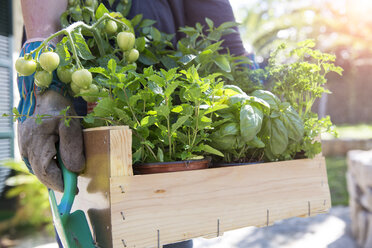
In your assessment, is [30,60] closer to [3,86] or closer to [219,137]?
[219,137]

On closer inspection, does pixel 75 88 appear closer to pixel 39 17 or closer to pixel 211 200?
pixel 39 17

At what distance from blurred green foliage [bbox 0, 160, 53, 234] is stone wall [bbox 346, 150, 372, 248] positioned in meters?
3.05

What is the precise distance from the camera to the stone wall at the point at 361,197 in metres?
3.34

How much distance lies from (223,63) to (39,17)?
502 mm

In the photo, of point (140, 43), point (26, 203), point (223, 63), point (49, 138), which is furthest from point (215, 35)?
point (26, 203)

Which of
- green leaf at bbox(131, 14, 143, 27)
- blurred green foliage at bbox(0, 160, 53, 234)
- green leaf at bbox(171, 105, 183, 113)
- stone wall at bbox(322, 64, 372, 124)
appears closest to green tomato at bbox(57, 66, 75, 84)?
green leaf at bbox(171, 105, 183, 113)

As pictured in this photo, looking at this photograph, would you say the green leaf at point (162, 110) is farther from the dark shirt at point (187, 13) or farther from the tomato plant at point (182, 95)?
the dark shirt at point (187, 13)

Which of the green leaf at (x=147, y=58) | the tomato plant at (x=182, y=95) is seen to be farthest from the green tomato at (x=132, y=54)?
the green leaf at (x=147, y=58)

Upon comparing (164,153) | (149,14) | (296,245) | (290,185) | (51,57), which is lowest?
(296,245)

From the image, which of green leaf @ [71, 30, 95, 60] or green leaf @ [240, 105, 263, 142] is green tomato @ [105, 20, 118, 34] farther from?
green leaf @ [240, 105, 263, 142]

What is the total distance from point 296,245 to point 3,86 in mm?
3292

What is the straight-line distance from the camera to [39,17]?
2.87 ft

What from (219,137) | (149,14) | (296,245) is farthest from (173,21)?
(296,245)

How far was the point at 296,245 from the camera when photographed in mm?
3688
